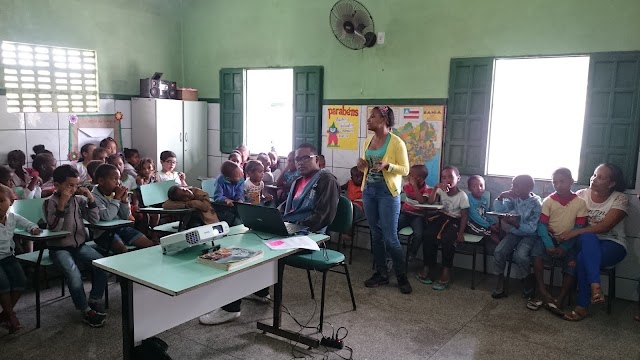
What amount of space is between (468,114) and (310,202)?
2.22 meters

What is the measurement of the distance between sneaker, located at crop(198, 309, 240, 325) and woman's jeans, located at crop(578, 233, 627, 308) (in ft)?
8.65

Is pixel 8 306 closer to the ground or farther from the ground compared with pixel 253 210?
closer to the ground

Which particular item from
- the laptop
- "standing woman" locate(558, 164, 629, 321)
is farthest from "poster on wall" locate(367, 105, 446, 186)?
the laptop

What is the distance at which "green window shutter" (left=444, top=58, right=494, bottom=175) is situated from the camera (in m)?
4.75

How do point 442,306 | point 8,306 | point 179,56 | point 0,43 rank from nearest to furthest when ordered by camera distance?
point 8,306 → point 442,306 → point 0,43 → point 179,56

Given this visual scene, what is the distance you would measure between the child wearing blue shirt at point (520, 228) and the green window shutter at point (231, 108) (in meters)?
3.59

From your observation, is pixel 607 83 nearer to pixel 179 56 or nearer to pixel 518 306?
pixel 518 306

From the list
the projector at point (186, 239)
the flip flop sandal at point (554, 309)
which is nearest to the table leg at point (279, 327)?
the projector at point (186, 239)

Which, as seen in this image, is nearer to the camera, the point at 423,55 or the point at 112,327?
the point at 112,327

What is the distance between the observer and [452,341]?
335 centimetres

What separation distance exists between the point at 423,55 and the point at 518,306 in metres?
2.60

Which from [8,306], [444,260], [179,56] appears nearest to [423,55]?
[444,260]

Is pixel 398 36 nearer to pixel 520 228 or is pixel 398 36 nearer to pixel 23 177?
pixel 520 228

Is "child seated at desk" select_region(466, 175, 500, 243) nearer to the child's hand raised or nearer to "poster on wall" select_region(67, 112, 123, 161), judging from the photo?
the child's hand raised
